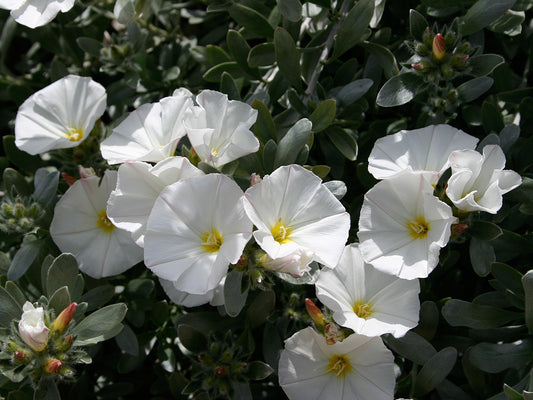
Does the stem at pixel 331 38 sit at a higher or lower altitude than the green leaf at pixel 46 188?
higher

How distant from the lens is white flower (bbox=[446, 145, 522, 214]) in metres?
1.88

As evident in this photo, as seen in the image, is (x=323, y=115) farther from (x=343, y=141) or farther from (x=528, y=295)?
(x=528, y=295)

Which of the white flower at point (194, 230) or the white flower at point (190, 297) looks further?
the white flower at point (190, 297)

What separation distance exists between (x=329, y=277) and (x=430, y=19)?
1.47 m

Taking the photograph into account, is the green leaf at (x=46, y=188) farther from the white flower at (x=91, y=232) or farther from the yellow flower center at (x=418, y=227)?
the yellow flower center at (x=418, y=227)

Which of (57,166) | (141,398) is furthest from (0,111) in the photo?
(141,398)

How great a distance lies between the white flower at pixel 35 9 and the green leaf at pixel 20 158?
0.61 meters

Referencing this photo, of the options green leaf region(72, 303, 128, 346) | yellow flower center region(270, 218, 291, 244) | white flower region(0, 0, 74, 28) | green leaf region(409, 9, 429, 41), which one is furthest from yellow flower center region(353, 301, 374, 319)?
white flower region(0, 0, 74, 28)

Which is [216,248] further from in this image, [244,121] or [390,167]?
[390,167]

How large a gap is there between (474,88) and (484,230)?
0.62 metres

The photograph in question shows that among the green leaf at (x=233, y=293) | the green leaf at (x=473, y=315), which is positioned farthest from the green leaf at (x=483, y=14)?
the green leaf at (x=233, y=293)

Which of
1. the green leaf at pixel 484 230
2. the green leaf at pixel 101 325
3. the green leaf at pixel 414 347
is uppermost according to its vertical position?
the green leaf at pixel 484 230

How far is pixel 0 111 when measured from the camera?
339cm

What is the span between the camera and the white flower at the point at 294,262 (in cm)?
176
